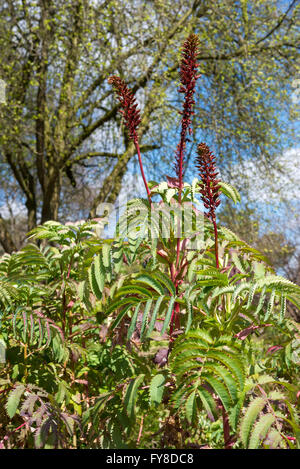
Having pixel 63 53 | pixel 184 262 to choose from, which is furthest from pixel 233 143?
pixel 184 262

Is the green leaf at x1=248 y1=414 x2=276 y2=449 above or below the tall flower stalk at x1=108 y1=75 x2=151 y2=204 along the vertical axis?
below

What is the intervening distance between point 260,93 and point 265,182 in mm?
1555

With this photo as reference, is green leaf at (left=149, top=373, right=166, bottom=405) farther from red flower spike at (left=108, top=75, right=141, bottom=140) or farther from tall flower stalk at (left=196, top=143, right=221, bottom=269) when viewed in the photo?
red flower spike at (left=108, top=75, right=141, bottom=140)

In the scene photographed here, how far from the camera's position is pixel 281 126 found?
6.87 m

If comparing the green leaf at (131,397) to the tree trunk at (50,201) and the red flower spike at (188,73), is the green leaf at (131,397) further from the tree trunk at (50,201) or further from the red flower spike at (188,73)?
the tree trunk at (50,201)

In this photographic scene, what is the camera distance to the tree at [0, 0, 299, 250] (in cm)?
612

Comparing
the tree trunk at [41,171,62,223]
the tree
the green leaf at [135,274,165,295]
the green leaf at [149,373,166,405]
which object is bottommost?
the green leaf at [149,373,166,405]

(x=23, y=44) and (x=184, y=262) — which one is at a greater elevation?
(x=23, y=44)

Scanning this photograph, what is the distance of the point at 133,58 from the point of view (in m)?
6.72

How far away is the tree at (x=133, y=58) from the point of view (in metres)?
6.12

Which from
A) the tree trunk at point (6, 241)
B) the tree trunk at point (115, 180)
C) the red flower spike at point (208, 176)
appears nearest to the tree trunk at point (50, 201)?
the tree trunk at point (115, 180)

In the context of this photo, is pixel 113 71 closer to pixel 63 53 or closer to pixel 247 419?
pixel 63 53

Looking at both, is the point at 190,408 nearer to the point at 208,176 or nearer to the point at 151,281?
the point at 151,281

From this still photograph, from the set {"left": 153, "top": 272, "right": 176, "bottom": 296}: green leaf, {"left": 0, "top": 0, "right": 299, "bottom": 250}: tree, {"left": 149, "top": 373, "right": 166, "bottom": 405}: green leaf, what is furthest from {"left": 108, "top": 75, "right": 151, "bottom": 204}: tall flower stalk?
{"left": 0, "top": 0, "right": 299, "bottom": 250}: tree
